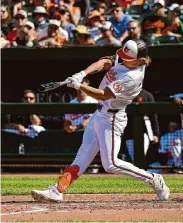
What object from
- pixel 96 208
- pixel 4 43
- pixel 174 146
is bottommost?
pixel 174 146

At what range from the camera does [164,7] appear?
13531mm

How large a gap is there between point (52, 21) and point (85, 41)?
34.0 inches

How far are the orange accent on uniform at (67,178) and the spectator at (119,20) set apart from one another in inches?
247

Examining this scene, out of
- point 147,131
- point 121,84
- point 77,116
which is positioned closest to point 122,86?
point 121,84

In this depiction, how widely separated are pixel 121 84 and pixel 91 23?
690cm

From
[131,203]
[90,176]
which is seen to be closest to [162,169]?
[90,176]

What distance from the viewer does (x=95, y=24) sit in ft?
45.5

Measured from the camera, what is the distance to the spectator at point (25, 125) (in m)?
12.8

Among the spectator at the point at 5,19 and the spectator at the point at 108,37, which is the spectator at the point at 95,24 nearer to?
the spectator at the point at 108,37

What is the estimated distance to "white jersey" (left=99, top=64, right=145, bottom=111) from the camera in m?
7.16

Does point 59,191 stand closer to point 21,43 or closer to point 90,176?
point 90,176

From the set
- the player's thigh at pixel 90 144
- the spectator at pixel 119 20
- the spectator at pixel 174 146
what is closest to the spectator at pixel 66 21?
the spectator at pixel 119 20

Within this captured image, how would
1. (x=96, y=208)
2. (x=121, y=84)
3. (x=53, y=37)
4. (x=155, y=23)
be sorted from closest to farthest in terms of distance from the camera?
(x=96, y=208), (x=121, y=84), (x=155, y=23), (x=53, y=37)

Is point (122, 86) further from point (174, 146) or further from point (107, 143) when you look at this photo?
point (174, 146)
